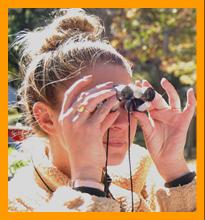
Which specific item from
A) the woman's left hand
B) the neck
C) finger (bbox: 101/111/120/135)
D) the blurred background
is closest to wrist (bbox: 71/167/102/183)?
finger (bbox: 101/111/120/135)

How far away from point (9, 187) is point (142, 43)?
7913 mm

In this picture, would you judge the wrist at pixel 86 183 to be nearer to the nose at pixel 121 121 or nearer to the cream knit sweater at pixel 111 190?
the cream knit sweater at pixel 111 190

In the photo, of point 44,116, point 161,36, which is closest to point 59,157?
point 44,116

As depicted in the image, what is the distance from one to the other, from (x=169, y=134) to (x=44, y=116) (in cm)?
43

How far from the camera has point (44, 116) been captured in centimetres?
167

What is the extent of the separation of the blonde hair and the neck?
0.10 meters

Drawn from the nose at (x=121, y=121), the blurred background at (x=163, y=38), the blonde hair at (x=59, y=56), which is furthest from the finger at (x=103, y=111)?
the blurred background at (x=163, y=38)

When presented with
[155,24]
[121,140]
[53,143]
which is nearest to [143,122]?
[121,140]

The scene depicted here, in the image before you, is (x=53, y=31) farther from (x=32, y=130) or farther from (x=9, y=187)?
(x=9, y=187)

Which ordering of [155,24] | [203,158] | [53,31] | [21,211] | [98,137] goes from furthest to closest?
[155,24], [53,31], [203,158], [21,211], [98,137]

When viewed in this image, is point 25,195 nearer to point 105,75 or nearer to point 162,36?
point 105,75

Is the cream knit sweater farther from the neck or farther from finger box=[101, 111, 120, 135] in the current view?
finger box=[101, 111, 120, 135]

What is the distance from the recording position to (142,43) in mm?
9344

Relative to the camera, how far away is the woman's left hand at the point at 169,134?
1.68m
